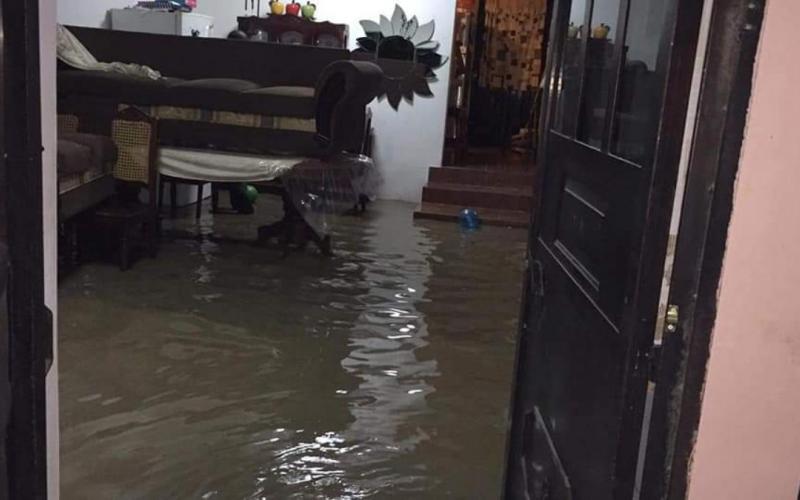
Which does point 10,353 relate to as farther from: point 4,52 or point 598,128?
point 598,128

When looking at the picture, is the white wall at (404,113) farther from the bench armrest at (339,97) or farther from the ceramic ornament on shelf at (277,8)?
the bench armrest at (339,97)

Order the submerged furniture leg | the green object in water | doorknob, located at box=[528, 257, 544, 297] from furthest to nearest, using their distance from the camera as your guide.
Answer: the green object in water
the submerged furniture leg
doorknob, located at box=[528, 257, 544, 297]

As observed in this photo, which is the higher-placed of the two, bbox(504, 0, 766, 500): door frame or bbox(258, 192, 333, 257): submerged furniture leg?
bbox(504, 0, 766, 500): door frame

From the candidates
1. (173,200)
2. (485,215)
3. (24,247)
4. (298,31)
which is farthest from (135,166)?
(24,247)

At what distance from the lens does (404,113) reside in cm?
757

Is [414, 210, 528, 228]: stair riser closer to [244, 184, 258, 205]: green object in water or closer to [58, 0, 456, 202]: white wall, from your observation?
[58, 0, 456, 202]: white wall

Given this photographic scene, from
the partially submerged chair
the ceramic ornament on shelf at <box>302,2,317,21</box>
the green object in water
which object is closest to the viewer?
the partially submerged chair

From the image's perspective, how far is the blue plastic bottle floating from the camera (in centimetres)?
652

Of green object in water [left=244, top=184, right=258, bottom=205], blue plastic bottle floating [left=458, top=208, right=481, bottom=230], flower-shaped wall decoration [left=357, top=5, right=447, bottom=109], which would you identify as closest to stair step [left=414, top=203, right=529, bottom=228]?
blue plastic bottle floating [left=458, top=208, right=481, bottom=230]

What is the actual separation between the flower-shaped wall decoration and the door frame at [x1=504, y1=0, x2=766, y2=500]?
657 cm

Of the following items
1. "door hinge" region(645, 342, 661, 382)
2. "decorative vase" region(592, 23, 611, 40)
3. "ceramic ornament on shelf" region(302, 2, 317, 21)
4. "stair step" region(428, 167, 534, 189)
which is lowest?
"stair step" region(428, 167, 534, 189)

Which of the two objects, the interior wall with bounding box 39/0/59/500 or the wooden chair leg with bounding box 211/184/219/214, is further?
the wooden chair leg with bounding box 211/184/219/214

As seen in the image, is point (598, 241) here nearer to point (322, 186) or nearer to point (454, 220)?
point (322, 186)

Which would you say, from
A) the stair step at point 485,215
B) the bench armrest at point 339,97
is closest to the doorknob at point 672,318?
the bench armrest at point 339,97
